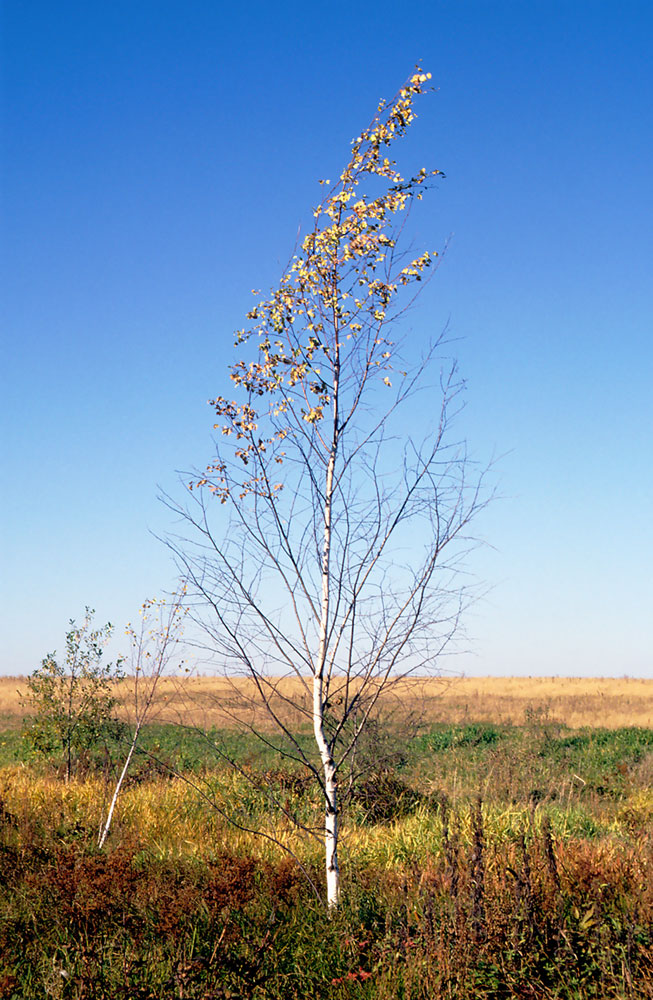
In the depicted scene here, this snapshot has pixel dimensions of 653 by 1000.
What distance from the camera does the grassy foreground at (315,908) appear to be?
4.69 m

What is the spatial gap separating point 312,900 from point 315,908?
26cm

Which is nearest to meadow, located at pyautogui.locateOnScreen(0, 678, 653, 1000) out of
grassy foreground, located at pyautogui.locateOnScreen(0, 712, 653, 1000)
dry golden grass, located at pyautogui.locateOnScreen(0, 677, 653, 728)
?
grassy foreground, located at pyautogui.locateOnScreen(0, 712, 653, 1000)

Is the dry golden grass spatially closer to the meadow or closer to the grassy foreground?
the meadow

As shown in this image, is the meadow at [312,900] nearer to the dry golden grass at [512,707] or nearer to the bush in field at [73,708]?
the bush in field at [73,708]

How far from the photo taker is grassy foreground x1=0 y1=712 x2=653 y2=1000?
15.4 ft

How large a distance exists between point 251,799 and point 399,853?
360 centimetres

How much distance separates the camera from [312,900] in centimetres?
626

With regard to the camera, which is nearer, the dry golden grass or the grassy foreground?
the grassy foreground

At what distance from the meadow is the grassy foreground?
0.02 m

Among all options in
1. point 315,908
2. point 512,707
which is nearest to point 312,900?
point 315,908

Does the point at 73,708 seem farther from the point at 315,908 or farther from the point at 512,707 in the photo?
the point at 512,707

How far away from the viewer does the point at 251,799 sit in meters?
11.0

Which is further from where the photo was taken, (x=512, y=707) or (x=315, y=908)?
(x=512, y=707)

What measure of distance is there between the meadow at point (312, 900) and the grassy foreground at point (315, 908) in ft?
0.06
